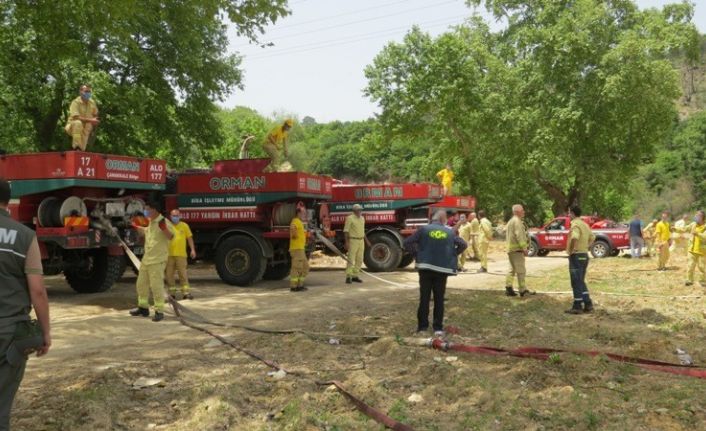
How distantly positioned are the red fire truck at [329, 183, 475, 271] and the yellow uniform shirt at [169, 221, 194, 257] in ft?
20.2

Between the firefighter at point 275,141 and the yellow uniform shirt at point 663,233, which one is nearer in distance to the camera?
the firefighter at point 275,141

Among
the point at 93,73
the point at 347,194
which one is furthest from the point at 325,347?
the point at 93,73

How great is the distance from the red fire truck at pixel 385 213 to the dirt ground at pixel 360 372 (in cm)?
553

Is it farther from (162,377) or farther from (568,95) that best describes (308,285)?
(568,95)

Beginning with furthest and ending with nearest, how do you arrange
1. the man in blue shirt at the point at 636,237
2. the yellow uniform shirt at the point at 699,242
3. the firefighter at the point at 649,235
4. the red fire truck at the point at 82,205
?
the firefighter at the point at 649,235, the man in blue shirt at the point at 636,237, the yellow uniform shirt at the point at 699,242, the red fire truck at the point at 82,205

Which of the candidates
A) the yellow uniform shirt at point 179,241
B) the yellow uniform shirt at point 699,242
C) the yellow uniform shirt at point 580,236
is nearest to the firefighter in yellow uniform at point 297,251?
the yellow uniform shirt at point 179,241

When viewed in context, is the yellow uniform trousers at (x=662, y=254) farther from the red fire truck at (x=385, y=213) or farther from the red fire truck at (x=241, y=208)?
the red fire truck at (x=241, y=208)

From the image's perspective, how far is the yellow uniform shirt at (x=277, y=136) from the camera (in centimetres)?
1418

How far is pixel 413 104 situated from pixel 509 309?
1134 inches

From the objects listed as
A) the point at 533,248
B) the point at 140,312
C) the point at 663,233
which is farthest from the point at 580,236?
the point at 533,248

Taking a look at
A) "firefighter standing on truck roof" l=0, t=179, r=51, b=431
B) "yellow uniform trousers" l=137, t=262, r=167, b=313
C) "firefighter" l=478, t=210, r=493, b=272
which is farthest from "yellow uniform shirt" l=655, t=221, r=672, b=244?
"firefighter standing on truck roof" l=0, t=179, r=51, b=431

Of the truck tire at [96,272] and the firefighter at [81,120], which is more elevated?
the firefighter at [81,120]

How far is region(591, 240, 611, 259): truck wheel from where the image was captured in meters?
23.2

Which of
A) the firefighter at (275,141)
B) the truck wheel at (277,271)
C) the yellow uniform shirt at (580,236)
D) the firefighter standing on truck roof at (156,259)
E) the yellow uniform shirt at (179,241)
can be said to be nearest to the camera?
the firefighter standing on truck roof at (156,259)
